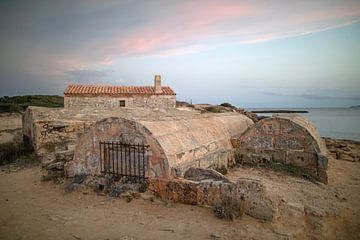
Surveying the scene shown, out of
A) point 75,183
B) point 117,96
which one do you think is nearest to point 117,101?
point 117,96

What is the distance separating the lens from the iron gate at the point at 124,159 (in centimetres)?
712

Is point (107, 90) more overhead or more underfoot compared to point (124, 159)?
more overhead

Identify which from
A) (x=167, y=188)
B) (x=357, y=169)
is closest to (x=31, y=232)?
(x=167, y=188)

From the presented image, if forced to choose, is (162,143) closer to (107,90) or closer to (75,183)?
(75,183)

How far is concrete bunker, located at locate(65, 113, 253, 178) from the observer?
6910mm

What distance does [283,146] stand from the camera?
32.1 ft

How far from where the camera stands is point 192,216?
5730 millimetres

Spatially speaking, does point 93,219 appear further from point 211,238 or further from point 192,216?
point 211,238

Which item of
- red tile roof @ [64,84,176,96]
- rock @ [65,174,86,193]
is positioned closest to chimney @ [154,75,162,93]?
red tile roof @ [64,84,176,96]

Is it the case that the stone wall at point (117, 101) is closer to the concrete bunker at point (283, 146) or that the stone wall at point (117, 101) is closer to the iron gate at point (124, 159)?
the concrete bunker at point (283, 146)

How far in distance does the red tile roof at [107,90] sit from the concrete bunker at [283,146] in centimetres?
1882

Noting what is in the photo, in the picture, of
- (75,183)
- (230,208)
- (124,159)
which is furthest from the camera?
(75,183)

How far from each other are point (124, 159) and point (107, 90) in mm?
21174

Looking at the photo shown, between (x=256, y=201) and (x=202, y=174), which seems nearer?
(x=256, y=201)
